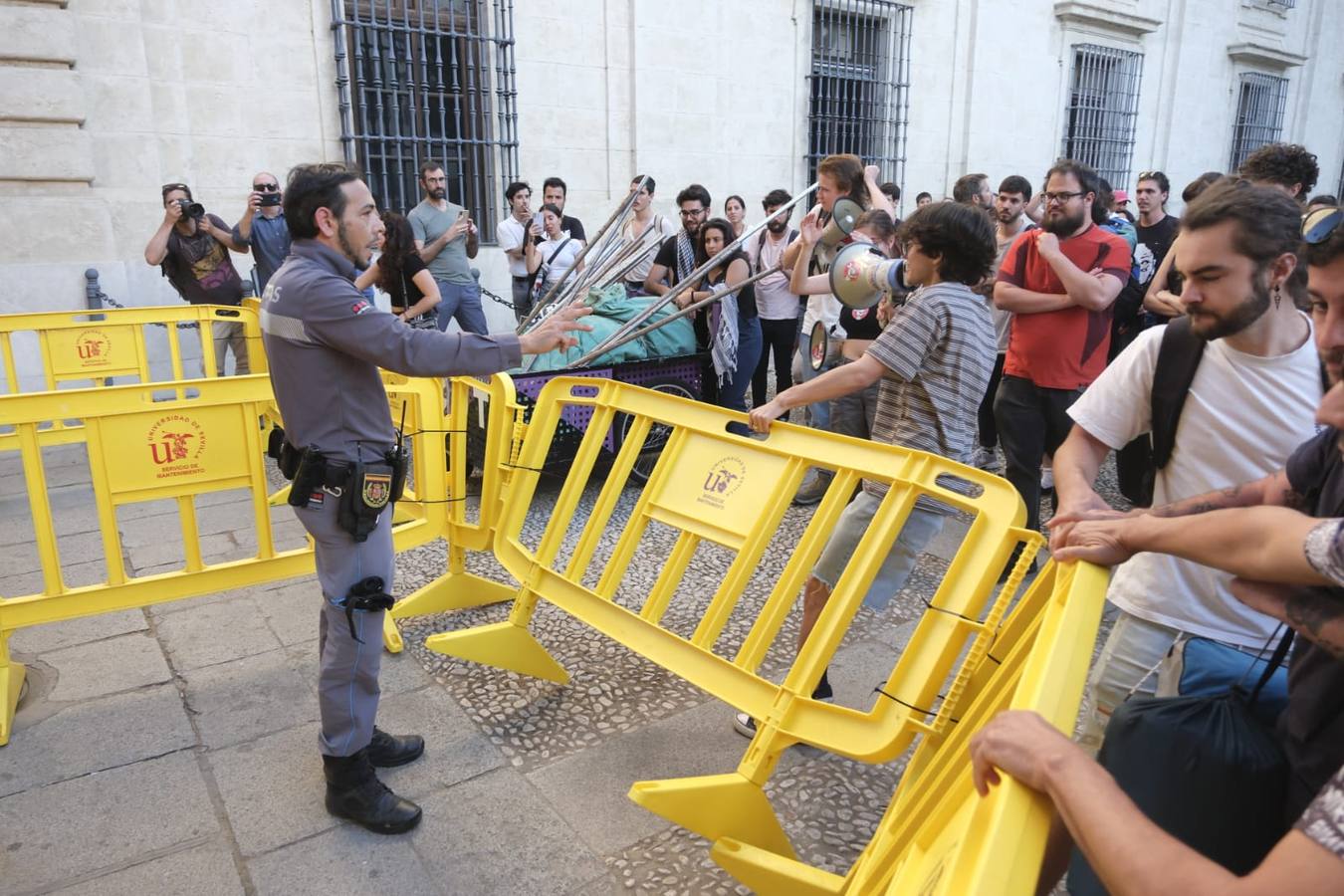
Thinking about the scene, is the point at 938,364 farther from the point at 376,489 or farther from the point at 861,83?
the point at 861,83

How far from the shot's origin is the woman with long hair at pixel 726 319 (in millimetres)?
6203

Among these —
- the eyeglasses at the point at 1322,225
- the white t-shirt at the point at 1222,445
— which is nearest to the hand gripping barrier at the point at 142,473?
the white t-shirt at the point at 1222,445

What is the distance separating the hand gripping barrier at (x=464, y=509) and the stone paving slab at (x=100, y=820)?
1057mm

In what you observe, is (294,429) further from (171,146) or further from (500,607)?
(171,146)

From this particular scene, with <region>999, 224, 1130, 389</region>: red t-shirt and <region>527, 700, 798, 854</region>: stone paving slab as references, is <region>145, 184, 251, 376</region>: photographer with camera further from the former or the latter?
<region>999, 224, 1130, 389</region>: red t-shirt

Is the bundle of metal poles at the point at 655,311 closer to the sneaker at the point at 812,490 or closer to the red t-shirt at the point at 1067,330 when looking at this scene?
the sneaker at the point at 812,490

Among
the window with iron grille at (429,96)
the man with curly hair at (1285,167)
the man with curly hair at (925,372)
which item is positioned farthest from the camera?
the window with iron grille at (429,96)

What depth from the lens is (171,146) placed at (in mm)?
8258

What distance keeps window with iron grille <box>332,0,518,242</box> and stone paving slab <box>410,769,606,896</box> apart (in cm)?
783

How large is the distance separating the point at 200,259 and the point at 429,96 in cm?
341

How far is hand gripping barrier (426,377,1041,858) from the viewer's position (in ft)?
7.73

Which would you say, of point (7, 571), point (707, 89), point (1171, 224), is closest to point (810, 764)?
point (7, 571)

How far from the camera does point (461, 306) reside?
7867mm

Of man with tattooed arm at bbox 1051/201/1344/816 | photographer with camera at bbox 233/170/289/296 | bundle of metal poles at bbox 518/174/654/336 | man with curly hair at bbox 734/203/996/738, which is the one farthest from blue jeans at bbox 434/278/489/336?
man with tattooed arm at bbox 1051/201/1344/816
